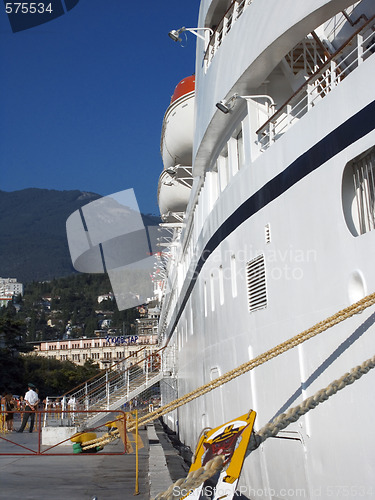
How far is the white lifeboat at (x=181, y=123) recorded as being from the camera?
15.7 meters

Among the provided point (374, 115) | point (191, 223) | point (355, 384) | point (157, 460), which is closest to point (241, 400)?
point (355, 384)

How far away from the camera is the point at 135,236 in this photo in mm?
49469

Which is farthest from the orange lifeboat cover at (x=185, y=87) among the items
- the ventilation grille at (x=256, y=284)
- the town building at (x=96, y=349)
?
the town building at (x=96, y=349)

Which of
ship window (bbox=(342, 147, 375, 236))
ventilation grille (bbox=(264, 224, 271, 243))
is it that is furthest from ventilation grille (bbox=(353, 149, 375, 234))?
ventilation grille (bbox=(264, 224, 271, 243))

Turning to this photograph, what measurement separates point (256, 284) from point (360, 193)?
6.87 feet

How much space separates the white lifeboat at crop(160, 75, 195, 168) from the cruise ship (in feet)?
18.5

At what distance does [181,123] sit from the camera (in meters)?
15.8

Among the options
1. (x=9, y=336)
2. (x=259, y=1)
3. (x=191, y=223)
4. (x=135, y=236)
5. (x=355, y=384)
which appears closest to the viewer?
(x=355, y=384)

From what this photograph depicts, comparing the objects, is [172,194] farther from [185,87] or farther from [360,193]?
[360,193]

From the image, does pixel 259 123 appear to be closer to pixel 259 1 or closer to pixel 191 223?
pixel 259 1

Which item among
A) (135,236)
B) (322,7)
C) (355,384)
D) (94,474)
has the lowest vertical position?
(94,474)

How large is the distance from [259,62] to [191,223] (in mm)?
7868

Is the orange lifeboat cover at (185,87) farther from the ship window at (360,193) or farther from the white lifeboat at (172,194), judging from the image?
the ship window at (360,193)

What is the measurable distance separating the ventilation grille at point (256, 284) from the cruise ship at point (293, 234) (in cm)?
2
